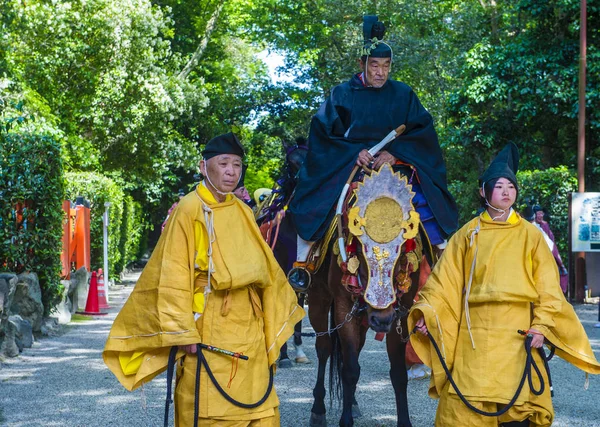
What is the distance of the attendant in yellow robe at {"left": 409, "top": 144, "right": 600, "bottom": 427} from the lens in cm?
539

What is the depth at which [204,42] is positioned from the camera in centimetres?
3150

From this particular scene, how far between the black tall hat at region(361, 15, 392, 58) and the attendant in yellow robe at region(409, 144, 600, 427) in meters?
1.85

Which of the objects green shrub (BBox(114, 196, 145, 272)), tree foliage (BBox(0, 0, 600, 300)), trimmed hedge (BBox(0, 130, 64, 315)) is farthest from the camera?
green shrub (BBox(114, 196, 145, 272))

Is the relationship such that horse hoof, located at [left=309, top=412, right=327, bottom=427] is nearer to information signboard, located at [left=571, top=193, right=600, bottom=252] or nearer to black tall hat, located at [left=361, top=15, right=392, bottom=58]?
black tall hat, located at [left=361, top=15, right=392, bottom=58]

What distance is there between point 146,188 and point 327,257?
2608cm

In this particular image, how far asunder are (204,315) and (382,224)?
1.97m

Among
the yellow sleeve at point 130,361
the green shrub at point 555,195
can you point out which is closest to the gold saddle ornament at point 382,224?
the yellow sleeve at point 130,361

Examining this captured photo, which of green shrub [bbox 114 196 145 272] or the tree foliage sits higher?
the tree foliage

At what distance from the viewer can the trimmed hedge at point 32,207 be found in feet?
38.3

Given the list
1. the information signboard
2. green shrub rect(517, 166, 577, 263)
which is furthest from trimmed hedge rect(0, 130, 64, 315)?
green shrub rect(517, 166, 577, 263)

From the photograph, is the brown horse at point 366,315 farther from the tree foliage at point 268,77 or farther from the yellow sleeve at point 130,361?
the tree foliage at point 268,77

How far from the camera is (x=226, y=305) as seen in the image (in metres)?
5.07

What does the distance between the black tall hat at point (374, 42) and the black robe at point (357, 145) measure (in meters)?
0.29

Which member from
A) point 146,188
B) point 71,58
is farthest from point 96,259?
point 146,188
